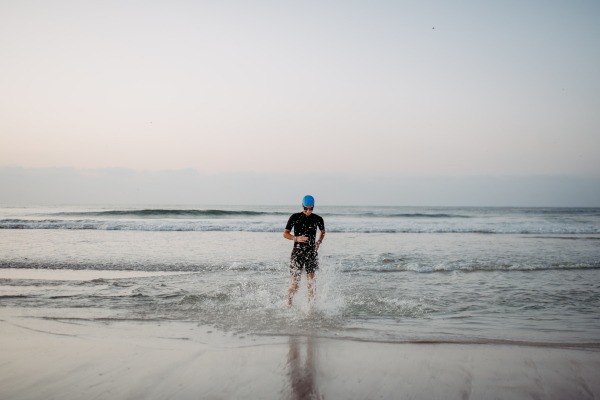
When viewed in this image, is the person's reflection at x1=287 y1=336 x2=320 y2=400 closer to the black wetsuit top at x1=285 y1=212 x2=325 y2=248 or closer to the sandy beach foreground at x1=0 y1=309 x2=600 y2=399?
the sandy beach foreground at x1=0 y1=309 x2=600 y2=399

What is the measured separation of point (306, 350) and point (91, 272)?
6963 mm

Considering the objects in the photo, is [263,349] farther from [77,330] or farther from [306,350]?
[77,330]

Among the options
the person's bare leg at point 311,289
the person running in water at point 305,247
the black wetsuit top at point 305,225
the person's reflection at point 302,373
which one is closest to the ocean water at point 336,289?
the person's bare leg at point 311,289

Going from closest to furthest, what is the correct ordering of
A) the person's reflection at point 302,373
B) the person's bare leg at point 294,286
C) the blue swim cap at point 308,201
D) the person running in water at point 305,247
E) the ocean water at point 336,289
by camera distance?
1. the person's reflection at point 302,373
2. the ocean water at point 336,289
3. the blue swim cap at point 308,201
4. the person running in water at point 305,247
5. the person's bare leg at point 294,286

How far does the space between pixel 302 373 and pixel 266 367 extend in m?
0.36

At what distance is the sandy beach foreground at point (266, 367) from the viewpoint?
2.78 metres

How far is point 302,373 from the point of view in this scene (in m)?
3.11

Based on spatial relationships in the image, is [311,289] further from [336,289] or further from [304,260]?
[336,289]

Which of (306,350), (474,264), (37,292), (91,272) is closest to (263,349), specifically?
(306,350)

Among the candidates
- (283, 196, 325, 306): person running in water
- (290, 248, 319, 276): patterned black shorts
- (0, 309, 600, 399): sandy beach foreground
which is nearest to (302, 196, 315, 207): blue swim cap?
(283, 196, 325, 306): person running in water

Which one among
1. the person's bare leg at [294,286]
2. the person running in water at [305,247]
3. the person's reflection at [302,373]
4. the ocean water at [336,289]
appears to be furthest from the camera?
the person's bare leg at [294,286]

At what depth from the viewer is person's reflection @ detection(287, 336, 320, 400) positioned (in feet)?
9.00

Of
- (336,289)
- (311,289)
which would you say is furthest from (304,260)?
(336,289)

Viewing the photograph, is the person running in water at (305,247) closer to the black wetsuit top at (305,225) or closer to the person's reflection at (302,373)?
the black wetsuit top at (305,225)
